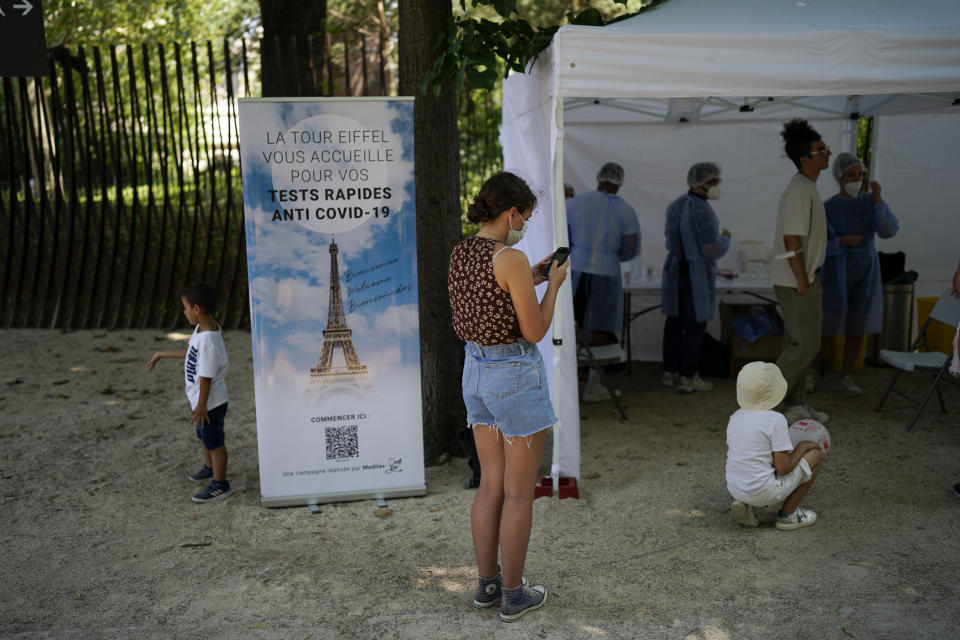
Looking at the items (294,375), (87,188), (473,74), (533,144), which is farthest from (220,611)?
(87,188)

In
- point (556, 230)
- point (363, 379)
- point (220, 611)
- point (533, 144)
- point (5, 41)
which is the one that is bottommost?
point (220, 611)

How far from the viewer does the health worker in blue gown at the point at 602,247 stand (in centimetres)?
679

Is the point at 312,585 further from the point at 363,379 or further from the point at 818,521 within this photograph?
the point at 818,521

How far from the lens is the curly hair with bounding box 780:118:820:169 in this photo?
5.51 metres

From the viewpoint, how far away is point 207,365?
4605 mm

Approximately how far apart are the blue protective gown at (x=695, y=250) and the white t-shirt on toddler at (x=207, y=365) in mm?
3602

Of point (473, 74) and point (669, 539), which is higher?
point (473, 74)

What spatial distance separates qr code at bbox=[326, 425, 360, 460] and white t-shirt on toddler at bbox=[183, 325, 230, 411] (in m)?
0.62

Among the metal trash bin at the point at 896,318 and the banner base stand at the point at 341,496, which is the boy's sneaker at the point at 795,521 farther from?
the metal trash bin at the point at 896,318

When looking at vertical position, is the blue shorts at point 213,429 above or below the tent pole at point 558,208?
below

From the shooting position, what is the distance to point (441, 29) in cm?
503

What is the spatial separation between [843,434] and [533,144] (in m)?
2.76

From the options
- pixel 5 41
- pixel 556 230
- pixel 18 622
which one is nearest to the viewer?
pixel 18 622

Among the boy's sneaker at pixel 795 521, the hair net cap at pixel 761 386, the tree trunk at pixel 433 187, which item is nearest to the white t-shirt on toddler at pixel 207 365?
the tree trunk at pixel 433 187
